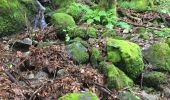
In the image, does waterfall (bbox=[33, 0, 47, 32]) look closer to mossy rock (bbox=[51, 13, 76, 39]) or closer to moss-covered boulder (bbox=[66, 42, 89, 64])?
mossy rock (bbox=[51, 13, 76, 39])

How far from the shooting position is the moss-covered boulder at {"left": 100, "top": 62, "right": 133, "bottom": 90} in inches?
254

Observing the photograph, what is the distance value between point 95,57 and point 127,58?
0.63 m

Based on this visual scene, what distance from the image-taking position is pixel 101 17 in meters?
9.12

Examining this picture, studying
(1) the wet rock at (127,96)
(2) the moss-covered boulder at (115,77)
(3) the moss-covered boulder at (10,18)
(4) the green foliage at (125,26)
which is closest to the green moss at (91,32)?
(4) the green foliage at (125,26)

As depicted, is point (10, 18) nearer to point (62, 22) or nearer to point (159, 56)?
point (62, 22)

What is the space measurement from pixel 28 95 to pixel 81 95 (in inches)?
37.2

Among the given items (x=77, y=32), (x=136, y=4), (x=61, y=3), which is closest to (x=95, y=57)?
(x=77, y=32)

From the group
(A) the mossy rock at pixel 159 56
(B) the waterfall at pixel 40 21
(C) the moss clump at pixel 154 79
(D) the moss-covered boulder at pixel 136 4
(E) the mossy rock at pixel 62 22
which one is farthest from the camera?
(D) the moss-covered boulder at pixel 136 4

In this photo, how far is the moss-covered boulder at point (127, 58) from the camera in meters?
7.06

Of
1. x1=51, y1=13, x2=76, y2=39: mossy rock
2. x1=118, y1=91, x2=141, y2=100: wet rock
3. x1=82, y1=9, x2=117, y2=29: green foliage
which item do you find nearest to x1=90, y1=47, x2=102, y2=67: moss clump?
x1=118, y1=91, x2=141, y2=100: wet rock

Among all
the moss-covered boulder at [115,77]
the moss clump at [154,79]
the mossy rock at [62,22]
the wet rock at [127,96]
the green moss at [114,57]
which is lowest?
the moss clump at [154,79]

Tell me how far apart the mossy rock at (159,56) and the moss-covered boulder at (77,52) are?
135cm

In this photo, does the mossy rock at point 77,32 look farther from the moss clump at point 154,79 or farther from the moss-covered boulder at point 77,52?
the moss clump at point 154,79

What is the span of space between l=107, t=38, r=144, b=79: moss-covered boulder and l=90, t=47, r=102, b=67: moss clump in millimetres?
201
